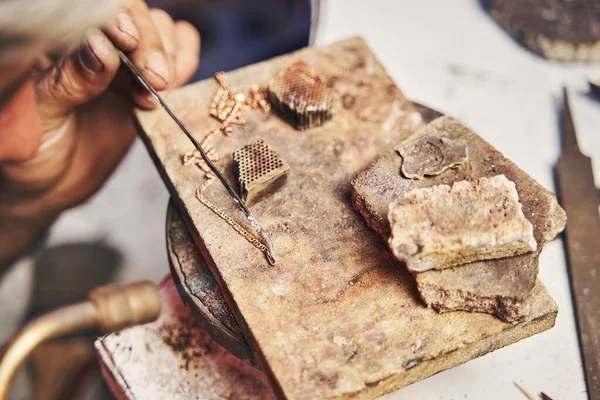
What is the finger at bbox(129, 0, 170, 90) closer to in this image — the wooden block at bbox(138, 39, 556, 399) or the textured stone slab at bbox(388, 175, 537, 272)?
the wooden block at bbox(138, 39, 556, 399)

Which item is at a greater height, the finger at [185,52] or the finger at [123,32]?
the finger at [123,32]

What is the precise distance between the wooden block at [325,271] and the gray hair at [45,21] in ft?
2.60

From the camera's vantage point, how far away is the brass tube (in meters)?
2.07

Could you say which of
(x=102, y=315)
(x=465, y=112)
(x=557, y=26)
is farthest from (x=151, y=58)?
(x=557, y=26)

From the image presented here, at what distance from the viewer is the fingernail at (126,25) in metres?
2.00

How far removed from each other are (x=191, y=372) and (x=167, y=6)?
2142mm

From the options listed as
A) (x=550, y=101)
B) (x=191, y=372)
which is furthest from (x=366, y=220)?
(x=550, y=101)

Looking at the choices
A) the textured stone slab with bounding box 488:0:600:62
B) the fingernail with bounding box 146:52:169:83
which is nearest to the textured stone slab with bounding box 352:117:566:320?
the fingernail with bounding box 146:52:169:83

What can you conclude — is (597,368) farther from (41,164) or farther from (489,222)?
(41,164)

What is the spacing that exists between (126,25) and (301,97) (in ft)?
2.27

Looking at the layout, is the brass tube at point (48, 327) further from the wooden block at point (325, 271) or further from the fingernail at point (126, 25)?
the fingernail at point (126, 25)

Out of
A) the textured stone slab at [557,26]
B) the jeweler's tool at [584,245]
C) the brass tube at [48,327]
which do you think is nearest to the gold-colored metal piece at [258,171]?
the brass tube at [48,327]

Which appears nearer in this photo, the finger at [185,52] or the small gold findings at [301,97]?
the small gold findings at [301,97]

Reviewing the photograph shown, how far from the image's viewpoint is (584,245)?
2.14 m
